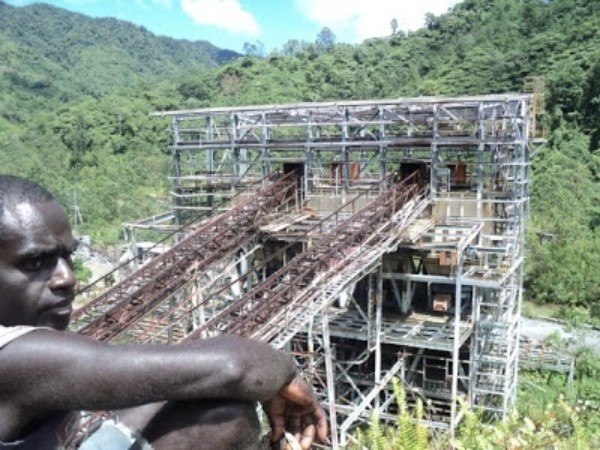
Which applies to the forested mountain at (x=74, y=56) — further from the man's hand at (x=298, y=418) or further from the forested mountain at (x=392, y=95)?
the man's hand at (x=298, y=418)

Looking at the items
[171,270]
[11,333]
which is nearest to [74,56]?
[171,270]

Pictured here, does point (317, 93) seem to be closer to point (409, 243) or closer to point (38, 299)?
point (409, 243)

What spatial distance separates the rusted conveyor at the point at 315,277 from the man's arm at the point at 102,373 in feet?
27.7

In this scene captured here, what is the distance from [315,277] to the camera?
1236 centimetres

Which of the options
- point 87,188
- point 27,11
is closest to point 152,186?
point 87,188

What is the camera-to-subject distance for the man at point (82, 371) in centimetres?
170

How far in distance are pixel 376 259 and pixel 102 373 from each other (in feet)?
38.7

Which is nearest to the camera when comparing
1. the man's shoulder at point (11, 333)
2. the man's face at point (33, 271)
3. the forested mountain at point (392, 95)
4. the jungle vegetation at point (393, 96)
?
the man's shoulder at point (11, 333)

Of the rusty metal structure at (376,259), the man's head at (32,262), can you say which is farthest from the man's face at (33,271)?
the rusty metal structure at (376,259)

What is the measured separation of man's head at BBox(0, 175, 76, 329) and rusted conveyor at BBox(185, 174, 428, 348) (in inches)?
325

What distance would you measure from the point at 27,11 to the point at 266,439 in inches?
7364

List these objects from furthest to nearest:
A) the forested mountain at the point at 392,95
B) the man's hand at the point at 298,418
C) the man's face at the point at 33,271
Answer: the forested mountain at the point at 392,95
the man's hand at the point at 298,418
the man's face at the point at 33,271

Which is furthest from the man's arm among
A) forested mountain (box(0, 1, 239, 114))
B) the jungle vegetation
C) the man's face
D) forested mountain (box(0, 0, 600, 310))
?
forested mountain (box(0, 1, 239, 114))

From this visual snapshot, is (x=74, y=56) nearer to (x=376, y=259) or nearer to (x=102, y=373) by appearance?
(x=376, y=259)
